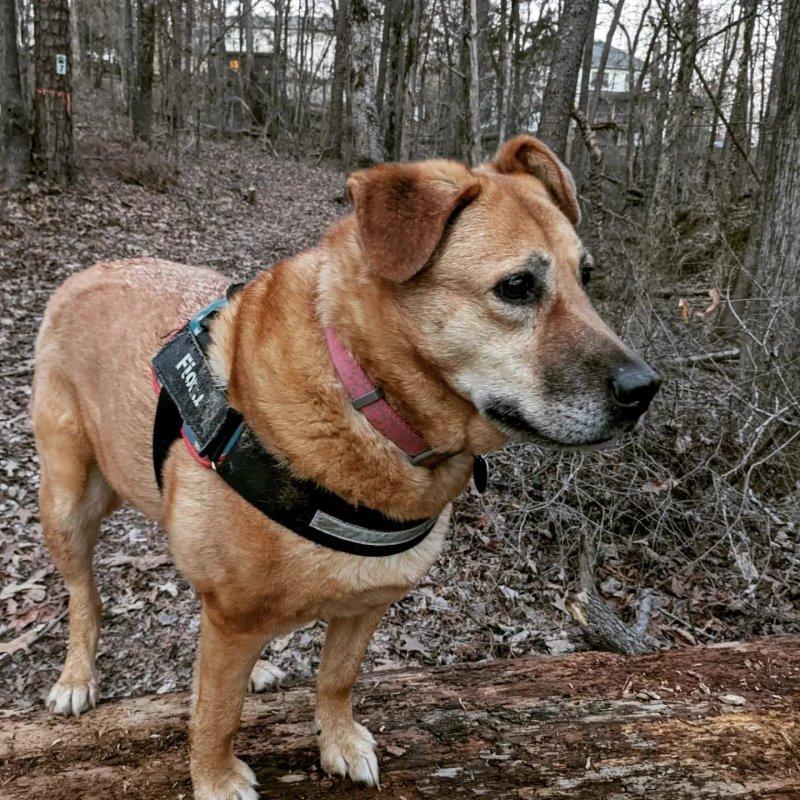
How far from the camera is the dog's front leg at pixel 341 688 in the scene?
8.41 ft

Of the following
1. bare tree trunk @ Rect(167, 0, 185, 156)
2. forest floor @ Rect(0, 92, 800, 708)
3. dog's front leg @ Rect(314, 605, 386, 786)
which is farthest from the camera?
bare tree trunk @ Rect(167, 0, 185, 156)

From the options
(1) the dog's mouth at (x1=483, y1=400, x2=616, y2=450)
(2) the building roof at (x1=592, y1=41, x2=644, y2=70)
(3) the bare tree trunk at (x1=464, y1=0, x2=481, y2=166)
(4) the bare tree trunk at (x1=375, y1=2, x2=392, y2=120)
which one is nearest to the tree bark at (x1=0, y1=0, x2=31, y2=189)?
(3) the bare tree trunk at (x1=464, y1=0, x2=481, y2=166)

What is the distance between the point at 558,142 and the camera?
8820 mm

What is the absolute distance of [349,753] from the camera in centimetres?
251

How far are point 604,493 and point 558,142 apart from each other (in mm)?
5783

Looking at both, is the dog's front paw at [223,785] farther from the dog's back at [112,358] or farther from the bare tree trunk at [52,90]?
the bare tree trunk at [52,90]

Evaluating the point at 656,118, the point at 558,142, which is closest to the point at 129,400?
the point at 558,142

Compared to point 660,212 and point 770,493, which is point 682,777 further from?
point 660,212

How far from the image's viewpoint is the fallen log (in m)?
2.42

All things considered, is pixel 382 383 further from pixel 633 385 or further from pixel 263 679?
pixel 263 679

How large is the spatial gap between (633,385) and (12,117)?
1154 cm

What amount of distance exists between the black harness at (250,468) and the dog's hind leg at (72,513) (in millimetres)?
934

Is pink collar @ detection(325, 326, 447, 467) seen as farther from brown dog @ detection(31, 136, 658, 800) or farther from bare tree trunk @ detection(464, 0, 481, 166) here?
bare tree trunk @ detection(464, 0, 481, 166)

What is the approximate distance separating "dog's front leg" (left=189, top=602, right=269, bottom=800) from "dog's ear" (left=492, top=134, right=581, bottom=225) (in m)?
2.11
